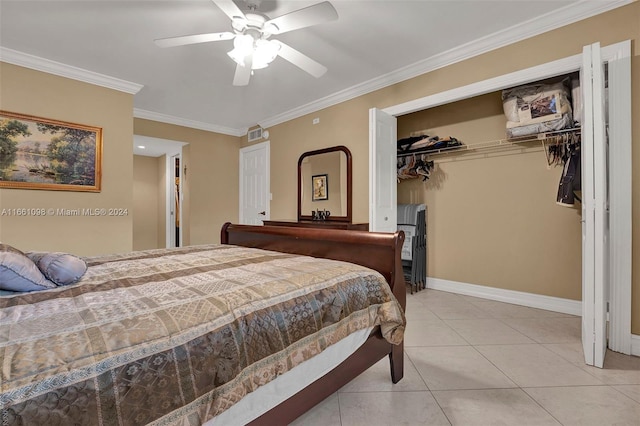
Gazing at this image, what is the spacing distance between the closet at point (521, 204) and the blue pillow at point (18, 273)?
7.99 ft

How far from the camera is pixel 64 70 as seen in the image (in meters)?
3.13

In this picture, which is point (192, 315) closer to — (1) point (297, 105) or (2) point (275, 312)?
(2) point (275, 312)

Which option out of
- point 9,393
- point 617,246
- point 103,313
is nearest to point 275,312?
point 103,313

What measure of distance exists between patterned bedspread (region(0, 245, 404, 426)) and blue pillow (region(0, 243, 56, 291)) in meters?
0.06

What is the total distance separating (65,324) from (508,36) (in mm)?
3412

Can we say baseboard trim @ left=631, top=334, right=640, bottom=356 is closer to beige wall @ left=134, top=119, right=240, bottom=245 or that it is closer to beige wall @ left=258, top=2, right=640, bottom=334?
beige wall @ left=258, top=2, right=640, bottom=334

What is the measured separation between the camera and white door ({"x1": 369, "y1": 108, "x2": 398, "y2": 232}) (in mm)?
2982

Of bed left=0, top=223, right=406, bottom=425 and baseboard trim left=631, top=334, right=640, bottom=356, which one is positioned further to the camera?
baseboard trim left=631, top=334, right=640, bottom=356

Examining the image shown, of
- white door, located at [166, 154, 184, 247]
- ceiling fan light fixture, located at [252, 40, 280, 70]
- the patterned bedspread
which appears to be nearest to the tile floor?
the patterned bedspread

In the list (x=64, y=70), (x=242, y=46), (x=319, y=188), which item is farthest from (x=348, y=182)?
(x=64, y=70)

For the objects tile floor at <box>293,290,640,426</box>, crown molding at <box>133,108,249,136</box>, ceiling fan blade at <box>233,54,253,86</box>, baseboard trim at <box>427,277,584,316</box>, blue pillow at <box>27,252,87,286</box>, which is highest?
crown molding at <box>133,108,249,136</box>

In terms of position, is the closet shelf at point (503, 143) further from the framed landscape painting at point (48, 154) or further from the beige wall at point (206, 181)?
the framed landscape painting at point (48, 154)

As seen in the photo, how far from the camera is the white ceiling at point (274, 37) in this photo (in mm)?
2248

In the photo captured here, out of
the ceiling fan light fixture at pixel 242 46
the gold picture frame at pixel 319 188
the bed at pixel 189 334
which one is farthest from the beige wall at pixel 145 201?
the bed at pixel 189 334
